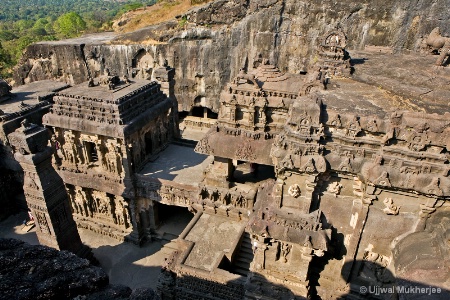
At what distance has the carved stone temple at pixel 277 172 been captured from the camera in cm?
874

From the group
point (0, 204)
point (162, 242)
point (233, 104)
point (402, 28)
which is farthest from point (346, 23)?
point (0, 204)

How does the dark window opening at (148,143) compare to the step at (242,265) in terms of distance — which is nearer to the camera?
the step at (242,265)

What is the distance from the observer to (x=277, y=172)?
9.96 meters

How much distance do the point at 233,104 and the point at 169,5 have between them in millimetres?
29846

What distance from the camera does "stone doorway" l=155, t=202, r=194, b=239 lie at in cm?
1736

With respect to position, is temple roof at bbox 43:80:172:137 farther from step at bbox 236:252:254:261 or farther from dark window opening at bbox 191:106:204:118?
dark window opening at bbox 191:106:204:118

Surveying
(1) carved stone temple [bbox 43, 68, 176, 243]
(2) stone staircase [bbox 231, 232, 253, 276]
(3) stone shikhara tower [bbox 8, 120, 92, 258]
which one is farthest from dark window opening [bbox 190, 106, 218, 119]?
(3) stone shikhara tower [bbox 8, 120, 92, 258]

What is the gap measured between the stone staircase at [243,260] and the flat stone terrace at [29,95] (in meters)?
15.2

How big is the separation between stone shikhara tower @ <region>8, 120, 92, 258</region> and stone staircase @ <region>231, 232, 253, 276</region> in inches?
281

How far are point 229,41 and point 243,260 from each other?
20.6 meters

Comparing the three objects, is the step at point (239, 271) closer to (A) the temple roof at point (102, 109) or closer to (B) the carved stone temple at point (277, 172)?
(B) the carved stone temple at point (277, 172)

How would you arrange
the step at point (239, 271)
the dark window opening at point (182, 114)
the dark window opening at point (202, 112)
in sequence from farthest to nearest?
the dark window opening at point (182, 114) → the dark window opening at point (202, 112) → the step at point (239, 271)

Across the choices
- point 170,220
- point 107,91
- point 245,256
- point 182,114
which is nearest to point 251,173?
point 245,256

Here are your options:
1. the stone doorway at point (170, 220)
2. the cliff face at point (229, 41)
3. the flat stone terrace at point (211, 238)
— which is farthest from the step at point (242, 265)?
the cliff face at point (229, 41)
